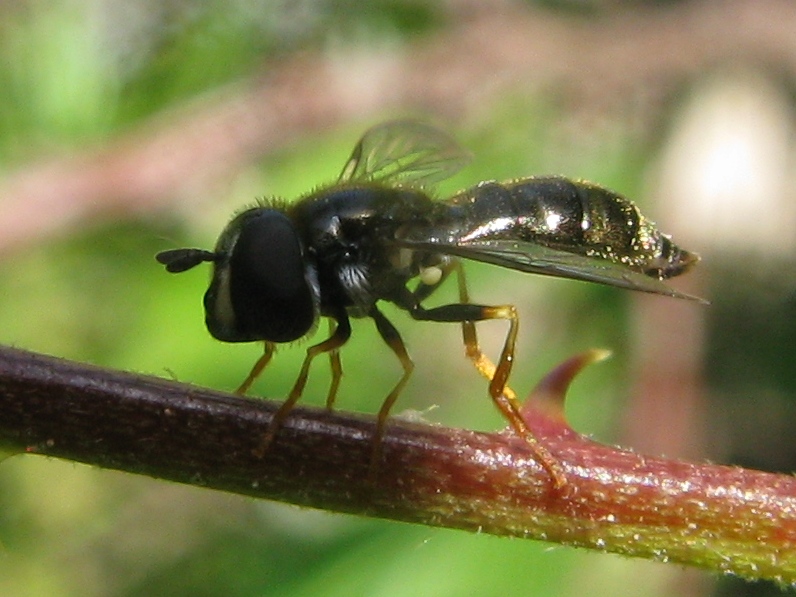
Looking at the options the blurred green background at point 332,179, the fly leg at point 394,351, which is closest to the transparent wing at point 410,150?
the fly leg at point 394,351

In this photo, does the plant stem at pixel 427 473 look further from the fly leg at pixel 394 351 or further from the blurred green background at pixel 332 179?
the blurred green background at pixel 332 179

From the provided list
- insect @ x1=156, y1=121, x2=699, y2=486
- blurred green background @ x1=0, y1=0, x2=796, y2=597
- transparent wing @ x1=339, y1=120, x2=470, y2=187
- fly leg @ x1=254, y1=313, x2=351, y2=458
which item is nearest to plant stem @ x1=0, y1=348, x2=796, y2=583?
fly leg @ x1=254, y1=313, x2=351, y2=458

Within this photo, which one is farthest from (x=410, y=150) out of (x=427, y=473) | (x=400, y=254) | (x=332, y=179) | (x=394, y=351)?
(x=427, y=473)

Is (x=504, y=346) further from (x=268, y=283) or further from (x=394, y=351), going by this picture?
(x=268, y=283)

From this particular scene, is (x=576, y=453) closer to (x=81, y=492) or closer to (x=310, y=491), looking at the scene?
(x=310, y=491)

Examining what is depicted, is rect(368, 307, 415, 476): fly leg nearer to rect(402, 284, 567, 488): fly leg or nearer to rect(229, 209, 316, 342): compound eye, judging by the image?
rect(402, 284, 567, 488): fly leg
